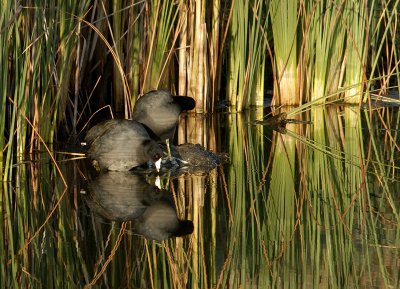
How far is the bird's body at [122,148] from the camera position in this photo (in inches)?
234

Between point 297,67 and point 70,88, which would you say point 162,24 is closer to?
point 70,88

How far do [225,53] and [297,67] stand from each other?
3.17ft

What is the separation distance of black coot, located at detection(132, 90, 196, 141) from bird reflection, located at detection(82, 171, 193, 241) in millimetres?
832

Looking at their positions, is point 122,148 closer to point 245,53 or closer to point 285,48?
point 245,53

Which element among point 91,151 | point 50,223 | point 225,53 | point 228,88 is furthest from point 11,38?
point 225,53

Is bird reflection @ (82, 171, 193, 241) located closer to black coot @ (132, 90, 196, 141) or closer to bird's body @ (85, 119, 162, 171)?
bird's body @ (85, 119, 162, 171)

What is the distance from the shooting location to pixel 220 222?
4457mm

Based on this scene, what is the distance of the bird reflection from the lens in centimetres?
428

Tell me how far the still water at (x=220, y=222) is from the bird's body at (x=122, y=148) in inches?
4.2

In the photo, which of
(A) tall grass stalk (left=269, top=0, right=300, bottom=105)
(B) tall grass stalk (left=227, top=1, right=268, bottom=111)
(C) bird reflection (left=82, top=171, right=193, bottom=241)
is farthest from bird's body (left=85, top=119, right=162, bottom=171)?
(A) tall grass stalk (left=269, top=0, right=300, bottom=105)

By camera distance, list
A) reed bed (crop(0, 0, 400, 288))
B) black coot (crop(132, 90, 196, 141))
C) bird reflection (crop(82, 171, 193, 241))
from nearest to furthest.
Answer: reed bed (crop(0, 0, 400, 288)), bird reflection (crop(82, 171, 193, 241)), black coot (crop(132, 90, 196, 141))

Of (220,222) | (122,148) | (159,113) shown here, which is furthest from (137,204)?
(159,113)

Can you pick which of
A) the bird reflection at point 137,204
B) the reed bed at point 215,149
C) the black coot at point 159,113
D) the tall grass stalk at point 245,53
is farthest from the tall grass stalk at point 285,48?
the bird reflection at point 137,204

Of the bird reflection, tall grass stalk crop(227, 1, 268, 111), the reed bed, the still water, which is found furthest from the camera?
tall grass stalk crop(227, 1, 268, 111)
